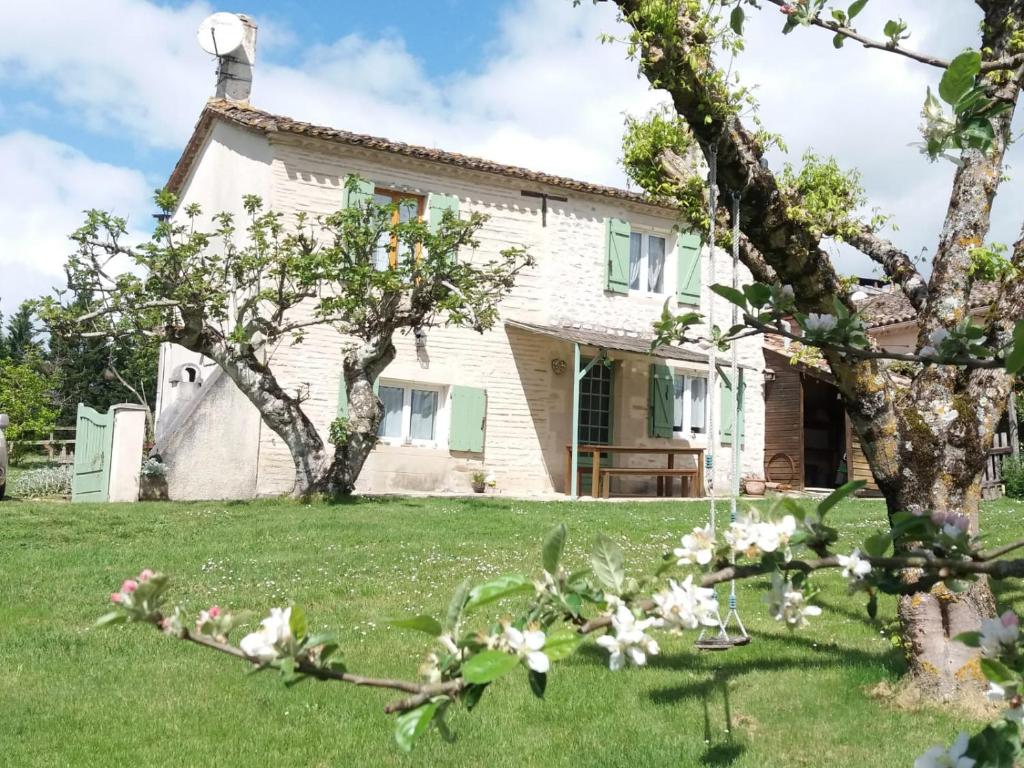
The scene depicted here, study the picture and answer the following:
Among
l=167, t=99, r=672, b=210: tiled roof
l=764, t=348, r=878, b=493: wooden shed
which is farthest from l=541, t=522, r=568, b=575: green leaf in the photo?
l=764, t=348, r=878, b=493: wooden shed

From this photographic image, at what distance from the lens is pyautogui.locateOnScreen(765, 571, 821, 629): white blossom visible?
1.40m

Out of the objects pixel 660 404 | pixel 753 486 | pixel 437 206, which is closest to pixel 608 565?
pixel 437 206

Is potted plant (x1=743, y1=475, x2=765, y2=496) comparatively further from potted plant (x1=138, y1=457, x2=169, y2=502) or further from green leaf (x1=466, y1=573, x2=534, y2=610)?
green leaf (x1=466, y1=573, x2=534, y2=610)

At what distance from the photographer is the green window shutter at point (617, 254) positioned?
17812 mm

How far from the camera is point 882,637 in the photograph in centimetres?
600

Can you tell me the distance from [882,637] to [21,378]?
1871cm

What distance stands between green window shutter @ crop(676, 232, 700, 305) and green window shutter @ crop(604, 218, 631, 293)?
1.18 metres

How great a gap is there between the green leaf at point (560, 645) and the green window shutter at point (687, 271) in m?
17.5

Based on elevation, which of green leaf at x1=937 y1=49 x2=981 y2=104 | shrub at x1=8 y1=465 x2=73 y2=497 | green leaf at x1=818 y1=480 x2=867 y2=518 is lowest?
shrub at x1=8 y1=465 x2=73 y2=497

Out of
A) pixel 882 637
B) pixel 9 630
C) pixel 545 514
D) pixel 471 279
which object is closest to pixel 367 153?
pixel 471 279

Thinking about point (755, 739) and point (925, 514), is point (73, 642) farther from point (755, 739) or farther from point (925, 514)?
point (925, 514)

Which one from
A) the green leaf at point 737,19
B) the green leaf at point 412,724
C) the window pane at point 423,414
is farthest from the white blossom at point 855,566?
the window pane at point 423,414

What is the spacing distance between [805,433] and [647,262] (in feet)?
22.6

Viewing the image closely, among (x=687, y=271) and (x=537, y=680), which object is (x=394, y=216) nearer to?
(x=687, y=271)
